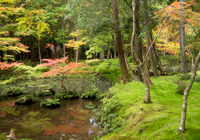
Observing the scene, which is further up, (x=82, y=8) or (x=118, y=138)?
(x=82, y=8)

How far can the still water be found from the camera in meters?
5.14

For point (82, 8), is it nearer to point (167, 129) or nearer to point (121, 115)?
point (121, 115)

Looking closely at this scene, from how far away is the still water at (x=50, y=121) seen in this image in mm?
5145

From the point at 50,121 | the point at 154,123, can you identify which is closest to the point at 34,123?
the point at 50,121

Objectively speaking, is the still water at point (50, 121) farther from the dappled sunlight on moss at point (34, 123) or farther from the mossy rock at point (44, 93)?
the mossy rock at point (44, 93)

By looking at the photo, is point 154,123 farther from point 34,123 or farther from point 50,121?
point 34,123

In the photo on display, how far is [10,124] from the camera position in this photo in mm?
6172

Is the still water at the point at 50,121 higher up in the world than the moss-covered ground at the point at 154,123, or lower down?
lower down

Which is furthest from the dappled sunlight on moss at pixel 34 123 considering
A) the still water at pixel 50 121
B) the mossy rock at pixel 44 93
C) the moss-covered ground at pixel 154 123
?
the mossy rock at pixel 44 93

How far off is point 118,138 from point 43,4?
21.6 metres

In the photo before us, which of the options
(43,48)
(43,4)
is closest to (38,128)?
(43,4)

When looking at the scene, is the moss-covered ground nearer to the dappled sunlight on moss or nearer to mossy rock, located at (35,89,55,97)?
the dappled sunlight on moss

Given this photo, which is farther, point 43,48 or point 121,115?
point 43,48

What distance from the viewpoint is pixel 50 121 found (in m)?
6.39
